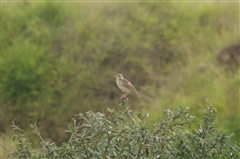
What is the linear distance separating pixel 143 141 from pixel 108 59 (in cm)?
972

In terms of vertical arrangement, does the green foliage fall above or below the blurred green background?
below

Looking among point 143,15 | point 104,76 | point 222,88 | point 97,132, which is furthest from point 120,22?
point 97,132

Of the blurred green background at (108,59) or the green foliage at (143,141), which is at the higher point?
the blurred green background at (108,59)

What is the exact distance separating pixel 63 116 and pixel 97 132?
8.33 meters

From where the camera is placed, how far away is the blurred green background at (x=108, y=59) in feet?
39.3

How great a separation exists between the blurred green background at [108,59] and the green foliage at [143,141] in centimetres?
630

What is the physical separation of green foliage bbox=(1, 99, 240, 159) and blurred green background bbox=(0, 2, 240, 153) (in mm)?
6305

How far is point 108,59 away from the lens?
13719 mm

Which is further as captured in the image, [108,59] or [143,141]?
[108,59]

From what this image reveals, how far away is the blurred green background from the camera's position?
12.0 meters

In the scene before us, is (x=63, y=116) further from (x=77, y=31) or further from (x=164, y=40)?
(x=164, y=40)

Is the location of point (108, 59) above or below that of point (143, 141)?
above

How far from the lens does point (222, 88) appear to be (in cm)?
1112

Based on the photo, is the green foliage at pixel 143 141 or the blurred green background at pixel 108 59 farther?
the blurred green background at pixel 108 59
